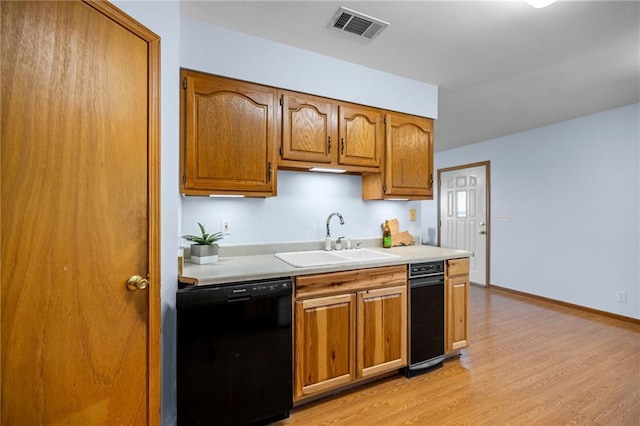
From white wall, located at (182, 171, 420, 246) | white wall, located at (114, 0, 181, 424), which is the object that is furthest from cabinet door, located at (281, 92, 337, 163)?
white wall, located at (114, 0, 181, 424)

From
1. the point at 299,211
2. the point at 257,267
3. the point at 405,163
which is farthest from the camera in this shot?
the point at 405,163

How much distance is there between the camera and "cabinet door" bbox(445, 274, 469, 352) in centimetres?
229

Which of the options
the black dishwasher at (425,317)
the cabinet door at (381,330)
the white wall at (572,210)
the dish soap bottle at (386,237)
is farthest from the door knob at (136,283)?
the white wall at (572,210)

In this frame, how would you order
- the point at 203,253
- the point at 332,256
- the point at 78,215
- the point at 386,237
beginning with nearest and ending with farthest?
1. the point at 78,215
2. the point at 203,253
3. the point at 332,256
4. the point at 386,237

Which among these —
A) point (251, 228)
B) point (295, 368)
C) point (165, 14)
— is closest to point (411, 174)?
point (251, 228)

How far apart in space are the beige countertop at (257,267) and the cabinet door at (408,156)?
60cm

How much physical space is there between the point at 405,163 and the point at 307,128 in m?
0.96

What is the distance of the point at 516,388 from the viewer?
6.56ft

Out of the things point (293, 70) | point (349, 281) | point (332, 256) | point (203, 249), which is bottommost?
point (349, 281)

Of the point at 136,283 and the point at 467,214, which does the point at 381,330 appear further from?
the point at 467,214

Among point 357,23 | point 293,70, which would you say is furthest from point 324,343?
point 357,23

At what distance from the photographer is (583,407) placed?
1809mm

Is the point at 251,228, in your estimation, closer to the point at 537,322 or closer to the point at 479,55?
the point at 479,55

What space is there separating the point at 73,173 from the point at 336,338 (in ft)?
5.25
